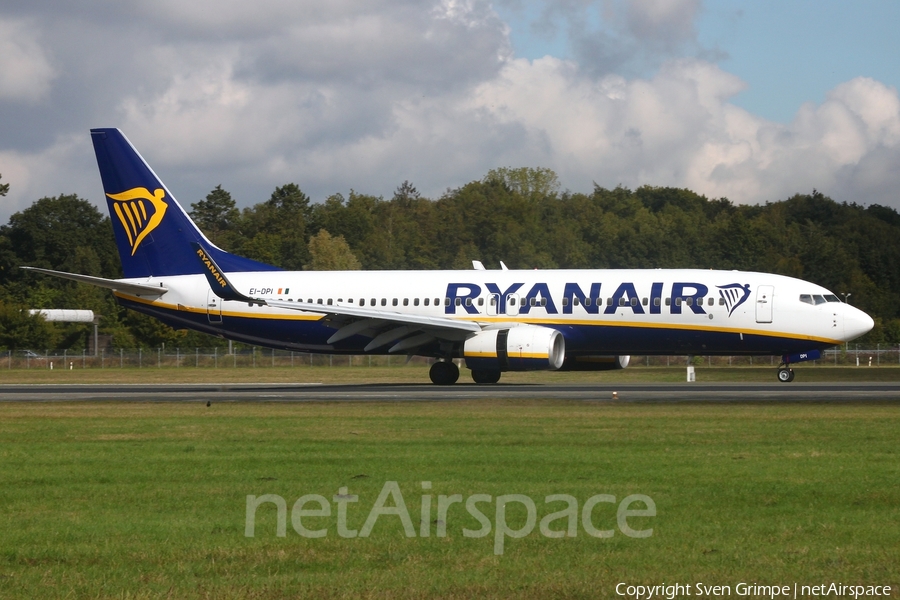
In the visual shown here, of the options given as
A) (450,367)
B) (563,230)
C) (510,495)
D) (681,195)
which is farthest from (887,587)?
(681,195)

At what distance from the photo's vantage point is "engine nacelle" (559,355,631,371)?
38.5 metres

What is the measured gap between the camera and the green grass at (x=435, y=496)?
867 cm

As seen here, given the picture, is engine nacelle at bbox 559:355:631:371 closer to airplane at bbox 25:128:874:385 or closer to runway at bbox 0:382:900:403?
airplane at bbox 25:128:874:385

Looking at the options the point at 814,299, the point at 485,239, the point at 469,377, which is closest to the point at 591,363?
the point at 814,299

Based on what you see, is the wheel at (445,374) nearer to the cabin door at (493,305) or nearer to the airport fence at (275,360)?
the cabin door at (493,305)

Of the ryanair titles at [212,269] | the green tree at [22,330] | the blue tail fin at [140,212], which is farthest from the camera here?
the green tree at [22,330]

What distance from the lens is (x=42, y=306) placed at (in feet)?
316

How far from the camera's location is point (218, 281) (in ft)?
120

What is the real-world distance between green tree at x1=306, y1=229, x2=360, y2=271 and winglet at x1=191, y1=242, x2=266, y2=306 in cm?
6109

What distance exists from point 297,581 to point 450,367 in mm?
29865
